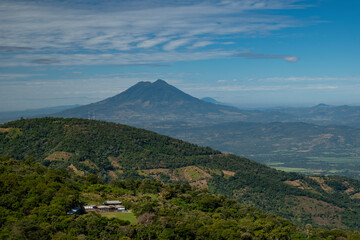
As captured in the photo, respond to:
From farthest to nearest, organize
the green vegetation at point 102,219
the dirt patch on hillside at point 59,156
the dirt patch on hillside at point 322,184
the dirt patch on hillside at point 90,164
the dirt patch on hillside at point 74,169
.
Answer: the dirt patch on hillside at point 322,184, the dirt patch on hillside at point 90,164, the dirt patch on hillside at point 59,156, the dirt patch on hillside at point 74,169, the green vegetation at point 102,219

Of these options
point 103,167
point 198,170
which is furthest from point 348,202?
point 103,167

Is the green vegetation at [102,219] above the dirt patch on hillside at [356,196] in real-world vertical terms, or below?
above

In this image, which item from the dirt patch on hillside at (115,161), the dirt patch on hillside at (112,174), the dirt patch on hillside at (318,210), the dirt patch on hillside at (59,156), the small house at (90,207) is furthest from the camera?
the dirt patch on hillside at (115,161)

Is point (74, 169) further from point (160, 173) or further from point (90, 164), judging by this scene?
point (160, 173)

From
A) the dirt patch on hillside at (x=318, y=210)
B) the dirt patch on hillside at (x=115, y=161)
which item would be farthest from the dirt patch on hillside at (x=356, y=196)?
the dirt patch on hillside at (x=115, y=161)

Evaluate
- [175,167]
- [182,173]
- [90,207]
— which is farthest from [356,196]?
[90,207]

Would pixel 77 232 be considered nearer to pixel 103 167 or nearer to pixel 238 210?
pixel 238 210

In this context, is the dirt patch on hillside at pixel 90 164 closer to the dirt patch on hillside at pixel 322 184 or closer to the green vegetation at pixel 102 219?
the green vegetation at pixel 102 219

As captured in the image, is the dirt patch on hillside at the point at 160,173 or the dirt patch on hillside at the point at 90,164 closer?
the dirt patch on hillside at the point at 90,164
